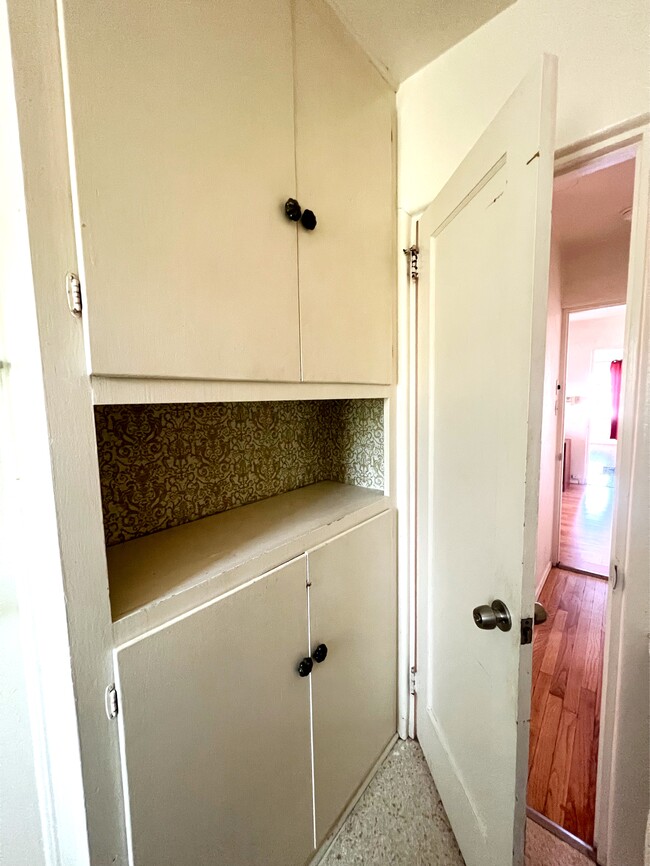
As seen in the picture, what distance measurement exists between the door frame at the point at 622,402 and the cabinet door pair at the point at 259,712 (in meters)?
0.12

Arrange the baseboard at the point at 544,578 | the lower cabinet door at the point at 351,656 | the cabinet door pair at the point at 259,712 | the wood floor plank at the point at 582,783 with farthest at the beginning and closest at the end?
the baseboard at the point at 544,578 < the wood floor plank at the point at 582,783 < the lower cabinet door at the point at 351,656 < the cabinet door pair at the point at 259,712

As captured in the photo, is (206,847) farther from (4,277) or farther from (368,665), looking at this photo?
(4,277)

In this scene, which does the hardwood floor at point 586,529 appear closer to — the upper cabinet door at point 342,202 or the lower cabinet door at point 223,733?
the upper cabinet door at point 342,202

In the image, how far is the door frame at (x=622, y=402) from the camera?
83cm

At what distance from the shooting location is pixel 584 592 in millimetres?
2438

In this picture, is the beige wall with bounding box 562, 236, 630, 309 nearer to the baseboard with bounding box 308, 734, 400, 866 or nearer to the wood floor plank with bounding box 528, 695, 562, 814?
the wood floor plank with bounding box 528, 695, 562, 814

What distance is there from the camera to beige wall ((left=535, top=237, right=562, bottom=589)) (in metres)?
2.39

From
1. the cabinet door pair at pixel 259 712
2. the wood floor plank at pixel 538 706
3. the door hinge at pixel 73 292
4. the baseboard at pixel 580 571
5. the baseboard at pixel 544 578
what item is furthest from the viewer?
the baseboard at pixel 580 571

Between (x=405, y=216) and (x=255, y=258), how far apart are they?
2.27 ft

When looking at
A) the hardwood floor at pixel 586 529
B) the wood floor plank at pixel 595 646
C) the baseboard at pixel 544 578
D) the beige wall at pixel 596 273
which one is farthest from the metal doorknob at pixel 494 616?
the beige wall at pixel 596 273

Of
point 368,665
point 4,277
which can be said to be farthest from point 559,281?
point 4,277

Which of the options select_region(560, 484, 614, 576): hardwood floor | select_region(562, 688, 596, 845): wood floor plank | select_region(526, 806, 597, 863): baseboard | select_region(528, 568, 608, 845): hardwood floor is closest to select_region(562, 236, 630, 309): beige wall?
select_region(560, 484, 614, 576): hardwood floor

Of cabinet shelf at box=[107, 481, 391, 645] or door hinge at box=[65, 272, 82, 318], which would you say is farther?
cabinet shelf at box=[107, 481, 391, 645]

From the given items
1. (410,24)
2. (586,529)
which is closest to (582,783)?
(410,24)
